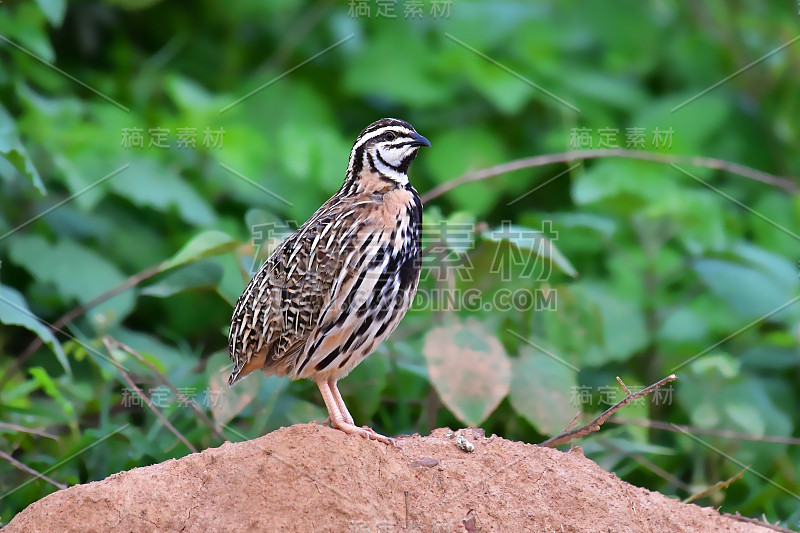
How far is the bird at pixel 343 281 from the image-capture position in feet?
14.3

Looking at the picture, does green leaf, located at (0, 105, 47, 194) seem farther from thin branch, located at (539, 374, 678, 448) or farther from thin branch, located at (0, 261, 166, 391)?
thin branch, located at (539, 374, 678, 448)

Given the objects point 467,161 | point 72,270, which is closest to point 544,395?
point 72,270

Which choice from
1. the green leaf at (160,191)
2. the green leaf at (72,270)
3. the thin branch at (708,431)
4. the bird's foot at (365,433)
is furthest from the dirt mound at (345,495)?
the green leaf at (160,191)

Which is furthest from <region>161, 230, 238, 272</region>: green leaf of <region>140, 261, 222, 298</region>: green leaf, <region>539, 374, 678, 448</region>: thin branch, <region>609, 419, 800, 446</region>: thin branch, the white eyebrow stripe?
<region>609, 419, 800, 446</region>: thin branch

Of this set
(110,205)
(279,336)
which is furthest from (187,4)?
(279,336)

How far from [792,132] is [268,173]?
516 centimetres

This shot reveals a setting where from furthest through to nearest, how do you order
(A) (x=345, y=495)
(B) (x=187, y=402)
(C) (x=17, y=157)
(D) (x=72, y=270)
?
(D) (x=72, y=270) → (B) (x=187, y=402) → (C) (x=17, y=157) → (A) (x=345, y=495)

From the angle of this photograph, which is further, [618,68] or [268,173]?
[618,68]

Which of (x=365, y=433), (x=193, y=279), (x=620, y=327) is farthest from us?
(x=620, y=327)

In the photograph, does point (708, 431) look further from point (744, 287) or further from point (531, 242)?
point (531, 242)

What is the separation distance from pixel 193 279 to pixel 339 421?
89.9 inches

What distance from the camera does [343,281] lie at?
4.37m

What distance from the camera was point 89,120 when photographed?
27.1 feet

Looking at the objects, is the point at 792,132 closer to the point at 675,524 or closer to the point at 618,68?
the point at 618,68
